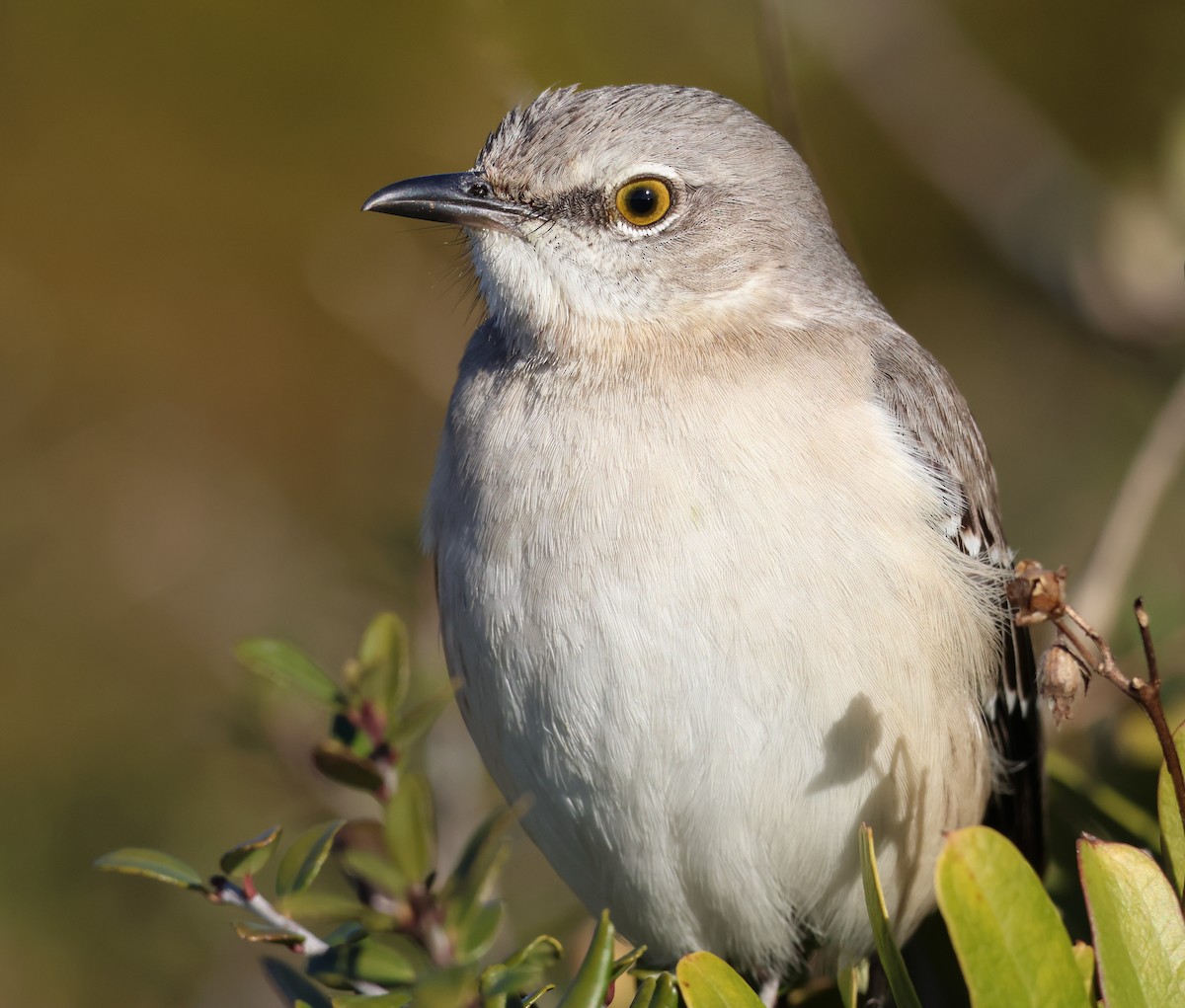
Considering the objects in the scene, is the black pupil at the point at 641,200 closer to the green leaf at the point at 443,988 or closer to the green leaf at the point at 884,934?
the green leaf at the point at 884,934

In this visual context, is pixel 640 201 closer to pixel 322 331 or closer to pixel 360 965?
pixel 360 965

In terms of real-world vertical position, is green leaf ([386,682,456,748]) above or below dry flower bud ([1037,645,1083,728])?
below

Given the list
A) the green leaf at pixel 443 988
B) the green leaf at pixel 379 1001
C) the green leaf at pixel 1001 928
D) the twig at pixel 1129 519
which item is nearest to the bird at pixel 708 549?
the twig at pixel 1129 519

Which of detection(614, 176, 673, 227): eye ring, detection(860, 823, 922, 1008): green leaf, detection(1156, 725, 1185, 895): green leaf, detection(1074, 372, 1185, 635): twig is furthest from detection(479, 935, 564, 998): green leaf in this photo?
detection(1074, 372, 1185, 635): twig

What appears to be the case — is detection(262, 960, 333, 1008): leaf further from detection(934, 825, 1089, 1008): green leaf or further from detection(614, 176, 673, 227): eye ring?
detection(614, 176, 673, 227): eye ring

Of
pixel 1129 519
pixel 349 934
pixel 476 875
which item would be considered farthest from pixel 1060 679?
pixel 1129 519

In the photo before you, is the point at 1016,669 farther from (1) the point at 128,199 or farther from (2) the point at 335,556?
(1) the point at 128,199
